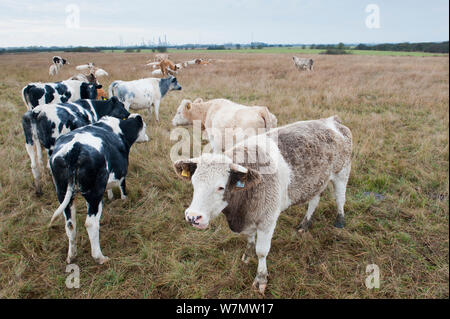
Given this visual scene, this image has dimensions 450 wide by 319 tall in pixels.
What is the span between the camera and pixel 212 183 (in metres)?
2.33

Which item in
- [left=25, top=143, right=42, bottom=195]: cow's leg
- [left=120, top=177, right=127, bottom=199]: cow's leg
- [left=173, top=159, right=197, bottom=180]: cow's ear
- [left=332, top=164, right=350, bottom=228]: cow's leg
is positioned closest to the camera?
[left=173, top=159, right=197, bottom=180]: cow's ear

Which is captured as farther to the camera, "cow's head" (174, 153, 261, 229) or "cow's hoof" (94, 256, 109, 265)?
"cow's hoof" (94, 256, 109, 265)

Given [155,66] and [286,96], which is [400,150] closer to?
[286,96]

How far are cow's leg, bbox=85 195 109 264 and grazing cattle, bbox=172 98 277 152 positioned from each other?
2.82 meters

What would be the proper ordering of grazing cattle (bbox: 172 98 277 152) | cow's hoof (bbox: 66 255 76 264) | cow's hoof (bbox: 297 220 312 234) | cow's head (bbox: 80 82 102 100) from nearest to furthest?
cow's hoof (bbox: 66 255 76 264) < cow's hoof (bbox: 297 220 312 234) < grazing cattle (bbox: 172 98 277 152) < cow's head (bbox: 80 82 102 100)

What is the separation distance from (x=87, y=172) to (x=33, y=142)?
2.25 m

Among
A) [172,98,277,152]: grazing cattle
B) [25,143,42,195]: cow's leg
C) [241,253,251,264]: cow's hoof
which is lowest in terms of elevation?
[241,253,251,264]: cow's hoof

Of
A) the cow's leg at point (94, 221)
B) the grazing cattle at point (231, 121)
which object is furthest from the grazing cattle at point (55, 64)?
the cow's leg at point (94, 221)

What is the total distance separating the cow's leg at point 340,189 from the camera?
3.80m

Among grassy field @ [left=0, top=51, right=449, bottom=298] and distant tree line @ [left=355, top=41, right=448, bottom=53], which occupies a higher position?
distant tree line @ [left=355, top=41, right=448, bottom=53]

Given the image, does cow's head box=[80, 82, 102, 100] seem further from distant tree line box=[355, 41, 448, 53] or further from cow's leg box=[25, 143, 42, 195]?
distant tree line box=[355, 41, 448, 53]

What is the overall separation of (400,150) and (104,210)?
6.67 metres

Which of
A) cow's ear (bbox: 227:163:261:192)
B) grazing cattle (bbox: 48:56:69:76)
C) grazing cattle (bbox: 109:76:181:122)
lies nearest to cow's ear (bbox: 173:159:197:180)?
cow's ear (bbox: 227:163:261:192)

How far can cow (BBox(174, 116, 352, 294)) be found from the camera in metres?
2.36
